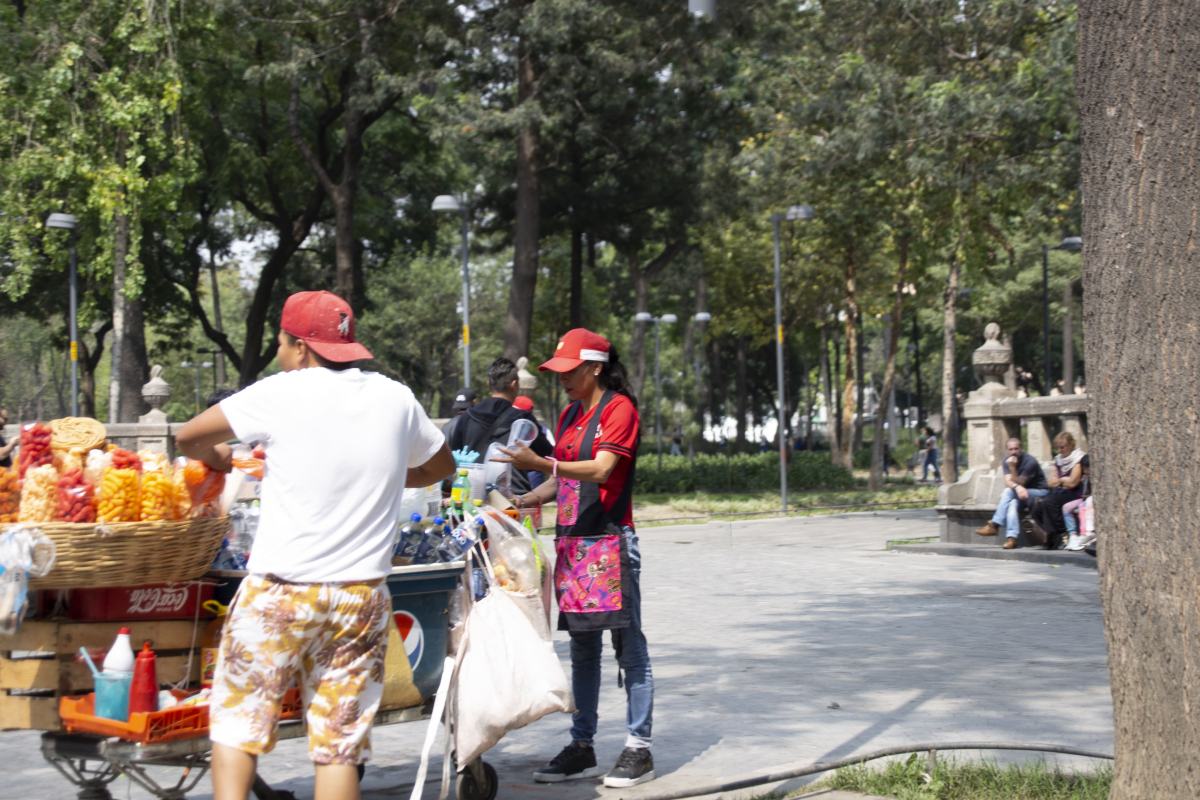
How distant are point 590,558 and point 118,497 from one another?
1.89 meters

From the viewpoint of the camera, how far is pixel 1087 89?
3945mm

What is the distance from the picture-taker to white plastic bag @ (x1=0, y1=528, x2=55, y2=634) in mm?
3627

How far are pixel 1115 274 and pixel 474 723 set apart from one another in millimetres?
2599

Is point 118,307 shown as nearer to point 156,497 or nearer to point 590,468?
point 590,468

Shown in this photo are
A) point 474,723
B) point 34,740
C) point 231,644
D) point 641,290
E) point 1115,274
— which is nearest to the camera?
point 231,644

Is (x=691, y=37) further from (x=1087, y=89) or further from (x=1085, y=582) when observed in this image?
(x=1087, y=89)

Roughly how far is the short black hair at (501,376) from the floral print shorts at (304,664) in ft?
12.9

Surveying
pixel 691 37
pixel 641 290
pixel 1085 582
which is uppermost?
pixel 691 37

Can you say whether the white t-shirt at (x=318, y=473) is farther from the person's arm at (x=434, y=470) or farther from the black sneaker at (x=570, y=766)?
the black sneaker at (x=570, y=766)

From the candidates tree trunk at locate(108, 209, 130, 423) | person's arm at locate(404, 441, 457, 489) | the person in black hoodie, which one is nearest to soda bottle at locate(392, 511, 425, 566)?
person's arm at locate(404, 441, 457, 489)

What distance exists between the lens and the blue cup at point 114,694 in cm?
382

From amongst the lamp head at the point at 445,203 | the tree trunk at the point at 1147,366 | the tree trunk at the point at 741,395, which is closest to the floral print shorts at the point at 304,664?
the tree trunk at the point at 1147,366

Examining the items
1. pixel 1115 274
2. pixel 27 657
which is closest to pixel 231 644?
pixel 27 657

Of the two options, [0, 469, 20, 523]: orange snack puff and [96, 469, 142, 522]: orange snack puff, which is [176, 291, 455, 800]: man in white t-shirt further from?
[0, 469, 20, 523]: orange snack puff
